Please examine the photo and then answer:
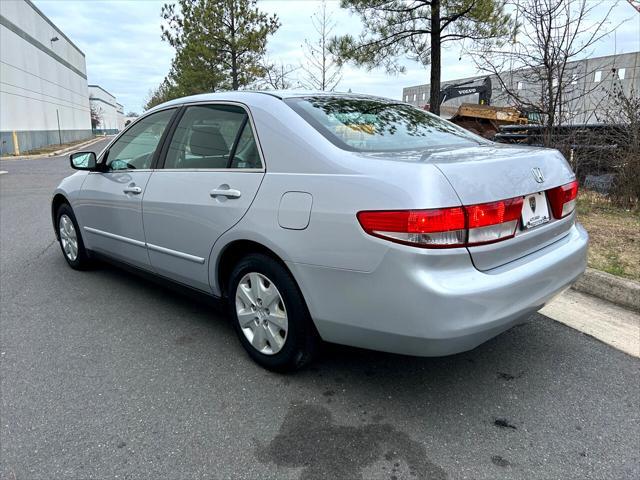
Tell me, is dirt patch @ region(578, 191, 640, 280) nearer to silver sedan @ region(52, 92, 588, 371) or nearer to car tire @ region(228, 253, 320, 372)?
silver sedan @ region(52, 92, 588, 371)

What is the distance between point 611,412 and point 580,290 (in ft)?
5.91

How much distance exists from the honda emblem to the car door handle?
5.24 feet

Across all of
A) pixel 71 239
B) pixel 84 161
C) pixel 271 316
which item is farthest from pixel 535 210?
pixel 71 239

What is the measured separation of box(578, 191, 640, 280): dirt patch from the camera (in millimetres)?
4298

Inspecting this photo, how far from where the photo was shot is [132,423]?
96.3 inches

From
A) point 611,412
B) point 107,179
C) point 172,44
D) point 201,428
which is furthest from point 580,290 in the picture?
point 172,44

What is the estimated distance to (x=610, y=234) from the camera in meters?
5.39

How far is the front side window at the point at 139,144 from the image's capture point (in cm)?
372

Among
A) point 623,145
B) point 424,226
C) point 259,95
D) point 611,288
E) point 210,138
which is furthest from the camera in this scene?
point 623,145

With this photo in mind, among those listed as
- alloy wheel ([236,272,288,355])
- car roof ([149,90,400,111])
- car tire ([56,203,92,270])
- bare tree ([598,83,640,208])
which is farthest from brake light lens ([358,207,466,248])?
bare tree ([598,83,640,208])

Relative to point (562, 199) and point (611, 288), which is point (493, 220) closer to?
point (562, 199)

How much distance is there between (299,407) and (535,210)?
161 centimetres

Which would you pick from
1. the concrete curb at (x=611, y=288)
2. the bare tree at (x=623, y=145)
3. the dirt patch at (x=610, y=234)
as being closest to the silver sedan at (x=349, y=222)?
the concrete curb at (x=611, y=288)

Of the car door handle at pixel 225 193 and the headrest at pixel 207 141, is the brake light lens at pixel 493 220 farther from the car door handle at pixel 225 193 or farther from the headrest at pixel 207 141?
the headrest at pixel 207 141
